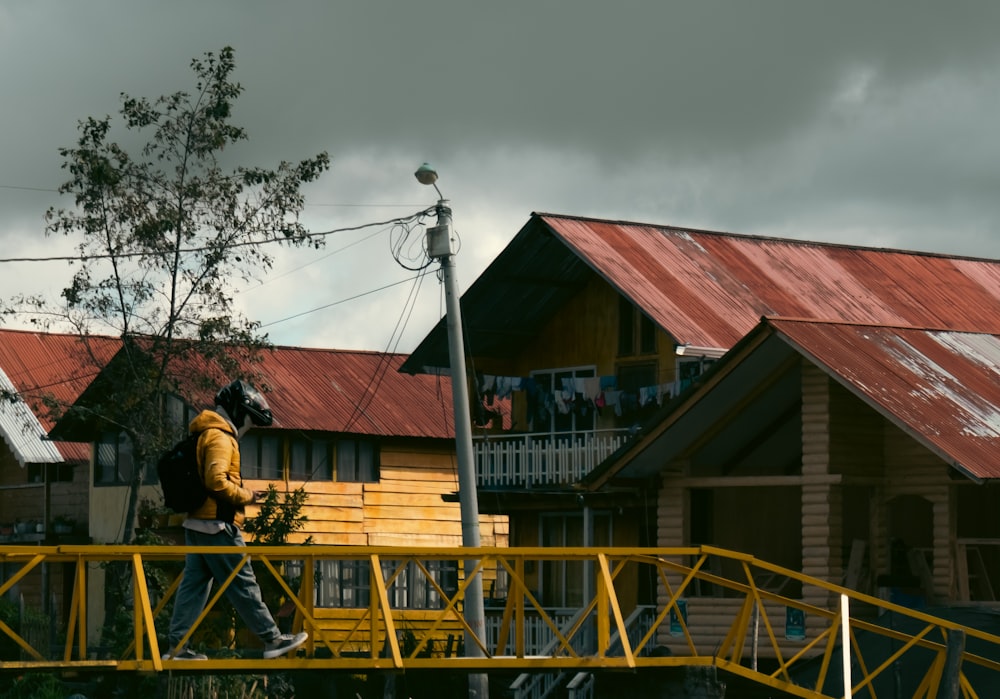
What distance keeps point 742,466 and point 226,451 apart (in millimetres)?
15564

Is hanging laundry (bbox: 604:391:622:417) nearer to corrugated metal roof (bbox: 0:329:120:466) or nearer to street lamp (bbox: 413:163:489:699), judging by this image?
street lamp (bbox: 413:163:489:699)

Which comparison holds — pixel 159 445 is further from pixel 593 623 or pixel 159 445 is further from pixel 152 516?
pixel 593 623

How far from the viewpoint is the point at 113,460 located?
4441 cm

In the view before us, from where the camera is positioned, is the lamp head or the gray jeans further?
the lamp head

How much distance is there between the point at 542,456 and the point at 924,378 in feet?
30.9

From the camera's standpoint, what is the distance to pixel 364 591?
1635 inches

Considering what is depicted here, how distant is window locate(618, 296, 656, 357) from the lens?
33438 mm

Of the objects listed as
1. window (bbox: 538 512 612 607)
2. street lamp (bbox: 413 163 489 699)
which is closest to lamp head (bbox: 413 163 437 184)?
street lamp (bbox: 413 163 489 699)

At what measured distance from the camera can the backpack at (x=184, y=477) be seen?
1384 cm

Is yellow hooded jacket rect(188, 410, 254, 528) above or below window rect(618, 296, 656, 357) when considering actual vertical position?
below

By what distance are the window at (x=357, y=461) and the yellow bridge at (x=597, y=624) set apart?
206 cm

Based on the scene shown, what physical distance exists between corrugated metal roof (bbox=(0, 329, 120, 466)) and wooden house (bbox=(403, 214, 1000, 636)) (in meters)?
12.3

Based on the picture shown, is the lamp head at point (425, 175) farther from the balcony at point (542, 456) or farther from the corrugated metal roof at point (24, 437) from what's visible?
the corrugated metal roof at point (24, 437)

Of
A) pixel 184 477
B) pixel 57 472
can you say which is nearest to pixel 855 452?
pixel 184 477
